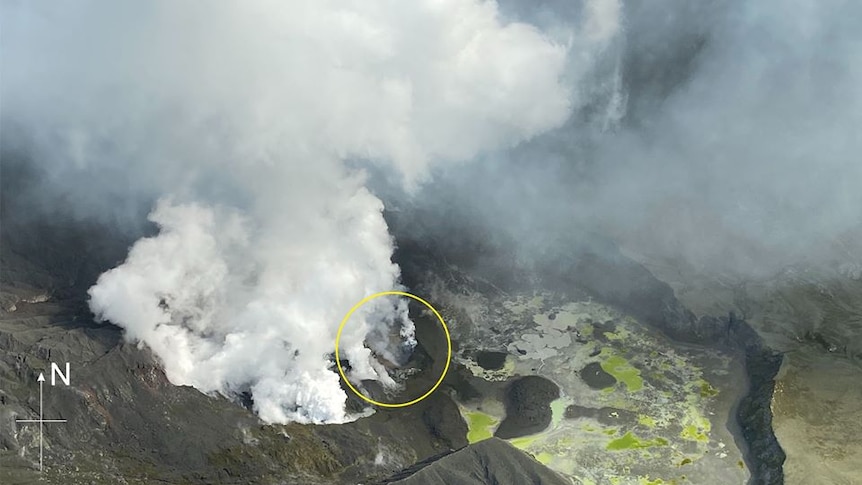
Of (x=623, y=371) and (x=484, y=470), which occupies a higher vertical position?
(x=623, y=371)

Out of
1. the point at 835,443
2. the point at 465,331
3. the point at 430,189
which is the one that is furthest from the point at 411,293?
the point at 835,443

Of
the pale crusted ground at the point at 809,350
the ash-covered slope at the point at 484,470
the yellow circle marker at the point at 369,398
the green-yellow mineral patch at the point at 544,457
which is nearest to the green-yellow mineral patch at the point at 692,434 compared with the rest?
the pale crusted ground at the point at 809,350

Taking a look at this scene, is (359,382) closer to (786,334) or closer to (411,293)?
(411,293)

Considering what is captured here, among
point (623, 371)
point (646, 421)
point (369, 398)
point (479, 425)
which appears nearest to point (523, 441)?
point (479, 425)

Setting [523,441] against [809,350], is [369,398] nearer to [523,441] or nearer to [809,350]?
[523,441]

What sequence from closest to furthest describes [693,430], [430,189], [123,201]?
[693,430]
[123,201]
[430,189]

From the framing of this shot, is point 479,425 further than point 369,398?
No

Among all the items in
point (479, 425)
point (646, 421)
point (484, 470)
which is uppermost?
point (479, 425)

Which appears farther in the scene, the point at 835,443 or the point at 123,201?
the point at 123,201

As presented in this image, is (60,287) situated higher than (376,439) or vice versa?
(60,287)
